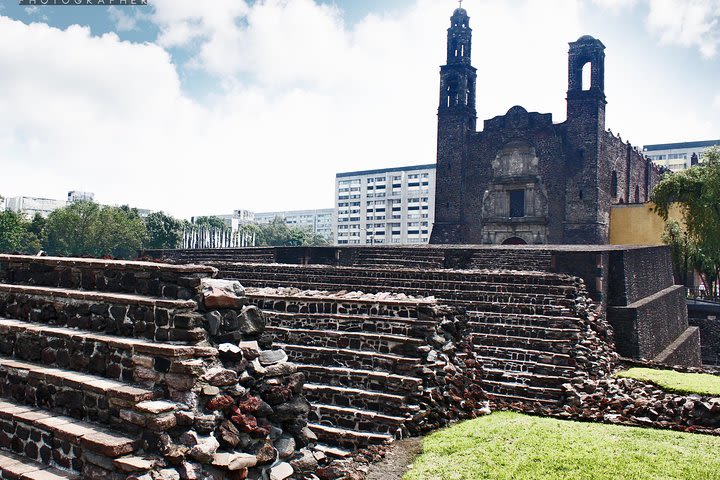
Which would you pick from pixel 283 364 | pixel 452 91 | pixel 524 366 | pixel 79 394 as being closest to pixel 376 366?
pixel 524 366

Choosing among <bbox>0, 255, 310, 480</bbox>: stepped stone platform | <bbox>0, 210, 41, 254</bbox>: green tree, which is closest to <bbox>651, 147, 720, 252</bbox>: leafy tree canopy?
<bbox>0, 255, 310, 480</bbox>: stepped stone platform

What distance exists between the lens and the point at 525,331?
939 centimetres

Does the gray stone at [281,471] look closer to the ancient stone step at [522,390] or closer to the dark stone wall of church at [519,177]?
the ancient stone step at [522,390]

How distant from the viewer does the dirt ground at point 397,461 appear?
5.23 metres

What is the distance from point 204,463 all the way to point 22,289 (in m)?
2.96

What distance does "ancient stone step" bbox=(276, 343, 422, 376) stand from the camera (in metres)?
7.12

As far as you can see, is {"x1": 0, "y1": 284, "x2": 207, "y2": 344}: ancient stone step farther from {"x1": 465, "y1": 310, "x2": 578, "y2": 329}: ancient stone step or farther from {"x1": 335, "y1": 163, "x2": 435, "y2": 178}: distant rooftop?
{"x1": 335, "y1": 163, "x2": 435, "y2": 178}: distant rooftop

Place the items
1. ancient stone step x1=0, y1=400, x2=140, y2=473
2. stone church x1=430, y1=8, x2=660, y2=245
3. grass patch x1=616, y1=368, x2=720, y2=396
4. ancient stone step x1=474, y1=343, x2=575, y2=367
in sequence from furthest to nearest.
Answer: stone church x1=430, y1=8, x2=660, y2=245 → ancient stone step x1=474, y1=343, x2=575, y2=367 → grass patch x1=616, y1=368, x2=720, y2=396 → ancient stone step x1=0, y1=400, x2=140, y2=473

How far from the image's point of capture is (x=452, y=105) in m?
28.9

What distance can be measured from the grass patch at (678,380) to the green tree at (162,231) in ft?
153

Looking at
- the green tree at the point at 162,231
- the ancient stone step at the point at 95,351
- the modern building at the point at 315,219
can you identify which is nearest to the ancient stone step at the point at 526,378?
the ancient stone step at the point at 95,351

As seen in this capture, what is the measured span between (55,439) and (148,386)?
0.72 meters

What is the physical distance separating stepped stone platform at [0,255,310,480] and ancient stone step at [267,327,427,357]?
2.72 meters

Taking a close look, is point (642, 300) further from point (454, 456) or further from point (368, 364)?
point (454, 456)
